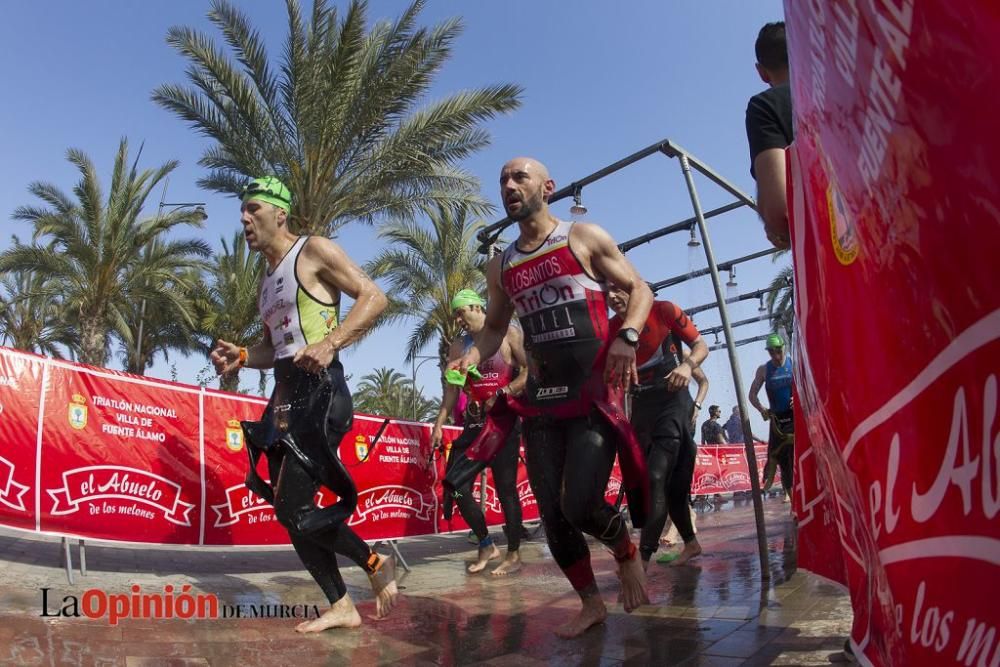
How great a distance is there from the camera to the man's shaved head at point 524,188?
349cm

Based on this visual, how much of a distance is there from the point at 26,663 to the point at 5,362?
2.75 metres

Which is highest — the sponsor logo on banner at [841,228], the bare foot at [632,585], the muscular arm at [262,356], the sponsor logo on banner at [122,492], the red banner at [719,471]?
the muscular arm at [262,356]

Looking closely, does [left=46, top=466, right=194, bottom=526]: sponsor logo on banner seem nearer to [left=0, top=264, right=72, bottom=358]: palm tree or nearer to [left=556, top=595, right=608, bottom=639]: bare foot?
[left=556, top=595, right=608, bottom=639]: bare foot

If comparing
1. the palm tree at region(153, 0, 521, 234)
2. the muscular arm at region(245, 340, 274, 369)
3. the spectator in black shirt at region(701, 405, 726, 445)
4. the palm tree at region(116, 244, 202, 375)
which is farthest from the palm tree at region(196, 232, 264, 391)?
the muscular arm at region(245, 340, 274, 369)

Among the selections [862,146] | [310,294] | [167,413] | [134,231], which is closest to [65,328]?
[134,231]

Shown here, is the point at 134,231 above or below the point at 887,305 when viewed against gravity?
above

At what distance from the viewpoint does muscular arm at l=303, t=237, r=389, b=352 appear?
12.4 feet

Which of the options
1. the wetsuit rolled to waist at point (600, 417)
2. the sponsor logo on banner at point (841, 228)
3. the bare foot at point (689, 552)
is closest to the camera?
the sponsor logo on banner at point (841, 228)

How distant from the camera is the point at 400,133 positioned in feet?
47.3

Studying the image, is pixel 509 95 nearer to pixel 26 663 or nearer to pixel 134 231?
pixel 134 231

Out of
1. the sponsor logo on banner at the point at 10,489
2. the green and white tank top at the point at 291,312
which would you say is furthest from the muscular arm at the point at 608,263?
the sponsor logo on banner at the point at 10,489

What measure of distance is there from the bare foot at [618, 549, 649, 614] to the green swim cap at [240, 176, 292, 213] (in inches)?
105

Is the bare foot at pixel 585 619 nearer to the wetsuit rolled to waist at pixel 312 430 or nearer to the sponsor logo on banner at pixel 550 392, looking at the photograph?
the sponsor logo on banner at pixel 550 392

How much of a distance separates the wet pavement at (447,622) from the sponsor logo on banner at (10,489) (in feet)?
1.33
